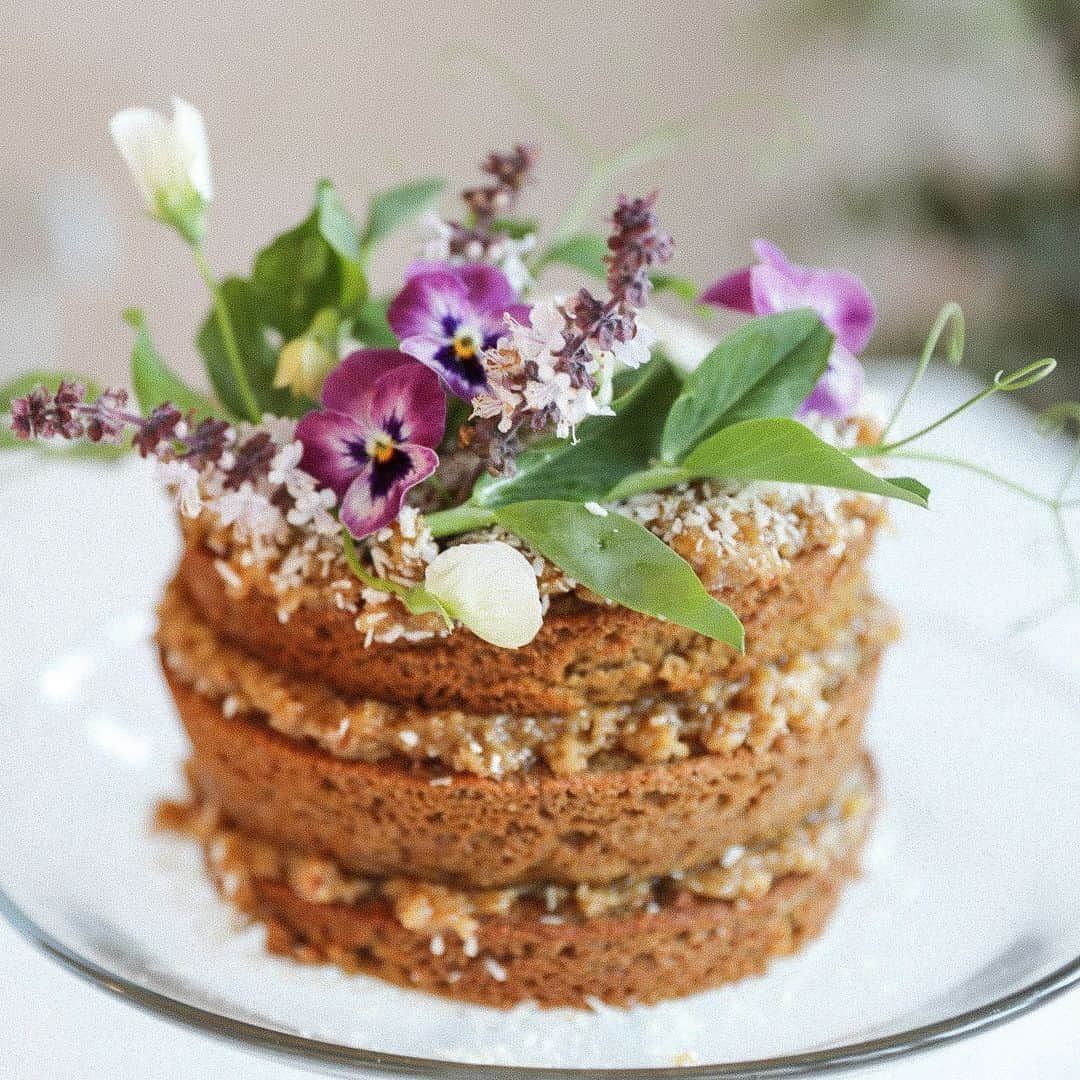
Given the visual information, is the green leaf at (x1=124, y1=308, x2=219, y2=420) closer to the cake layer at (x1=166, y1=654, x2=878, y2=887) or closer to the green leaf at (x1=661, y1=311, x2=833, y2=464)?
the cake layer at (x1=166, y1=654, x2=878, y2=887)

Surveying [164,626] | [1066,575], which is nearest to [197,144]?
[164,626]

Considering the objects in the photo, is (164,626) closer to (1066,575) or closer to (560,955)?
(560,955)

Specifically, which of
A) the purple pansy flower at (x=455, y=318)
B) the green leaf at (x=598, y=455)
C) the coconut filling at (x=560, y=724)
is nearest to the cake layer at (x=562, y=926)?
the coconut filling at (x=560, y=724)

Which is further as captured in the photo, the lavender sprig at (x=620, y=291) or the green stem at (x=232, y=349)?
the green stem at (x=232, y=349)

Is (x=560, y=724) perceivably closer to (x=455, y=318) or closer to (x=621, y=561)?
(x=621, y=561)

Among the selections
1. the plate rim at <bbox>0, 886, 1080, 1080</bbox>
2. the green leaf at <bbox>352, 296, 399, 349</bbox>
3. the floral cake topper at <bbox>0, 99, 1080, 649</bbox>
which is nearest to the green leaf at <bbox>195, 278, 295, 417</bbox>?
the floral cake topper at <bbox>0, 99, 1080, 649</bbox>

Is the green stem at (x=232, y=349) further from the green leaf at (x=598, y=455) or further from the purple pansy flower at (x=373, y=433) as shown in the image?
the green leaf at (x=598, y=455)

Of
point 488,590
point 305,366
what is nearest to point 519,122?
point 305,366
